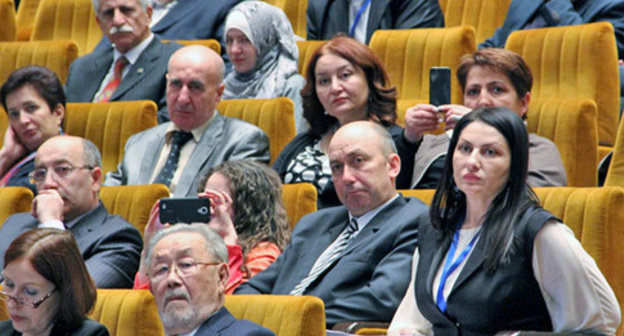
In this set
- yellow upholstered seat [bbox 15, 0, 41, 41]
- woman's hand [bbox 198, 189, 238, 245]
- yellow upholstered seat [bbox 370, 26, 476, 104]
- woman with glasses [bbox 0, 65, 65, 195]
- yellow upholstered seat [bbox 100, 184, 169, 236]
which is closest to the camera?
woman's hand [bbox 198, 189, 238, 245]

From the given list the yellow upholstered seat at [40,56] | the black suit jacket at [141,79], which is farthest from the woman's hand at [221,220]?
the yellow upholstered seat at [40,56]

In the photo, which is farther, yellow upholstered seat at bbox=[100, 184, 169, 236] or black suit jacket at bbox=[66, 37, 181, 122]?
black suit jacket at bbox=[66, 37, 181, 122]

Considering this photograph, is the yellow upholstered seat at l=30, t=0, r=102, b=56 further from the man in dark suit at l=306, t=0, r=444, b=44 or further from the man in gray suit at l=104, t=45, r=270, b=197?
the man in gray suit at l=104, t=45, r=270, b=197

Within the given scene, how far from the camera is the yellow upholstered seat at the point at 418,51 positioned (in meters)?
3.30

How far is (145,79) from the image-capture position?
3.51m

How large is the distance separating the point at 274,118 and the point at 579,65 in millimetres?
772

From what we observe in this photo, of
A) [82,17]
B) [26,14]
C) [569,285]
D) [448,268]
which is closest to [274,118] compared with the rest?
[448,268]

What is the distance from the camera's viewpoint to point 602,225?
230cm

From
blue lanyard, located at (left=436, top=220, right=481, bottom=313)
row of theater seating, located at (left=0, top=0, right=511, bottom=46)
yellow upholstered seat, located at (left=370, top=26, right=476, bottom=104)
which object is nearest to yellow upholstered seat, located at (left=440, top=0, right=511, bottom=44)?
row of theater seating, located at (left=0, top=0, right=511, bottom=46)

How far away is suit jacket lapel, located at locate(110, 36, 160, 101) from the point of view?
3521 millimetres

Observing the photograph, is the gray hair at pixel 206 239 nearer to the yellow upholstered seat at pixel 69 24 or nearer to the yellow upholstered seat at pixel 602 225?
the yellow upholstered seat at pixel 602 225

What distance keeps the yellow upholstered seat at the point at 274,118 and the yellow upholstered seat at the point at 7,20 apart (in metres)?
1.45

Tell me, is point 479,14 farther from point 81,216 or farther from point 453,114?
point 81,216

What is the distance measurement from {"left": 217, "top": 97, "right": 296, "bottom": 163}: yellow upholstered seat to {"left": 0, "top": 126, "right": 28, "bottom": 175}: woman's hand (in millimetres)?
569
